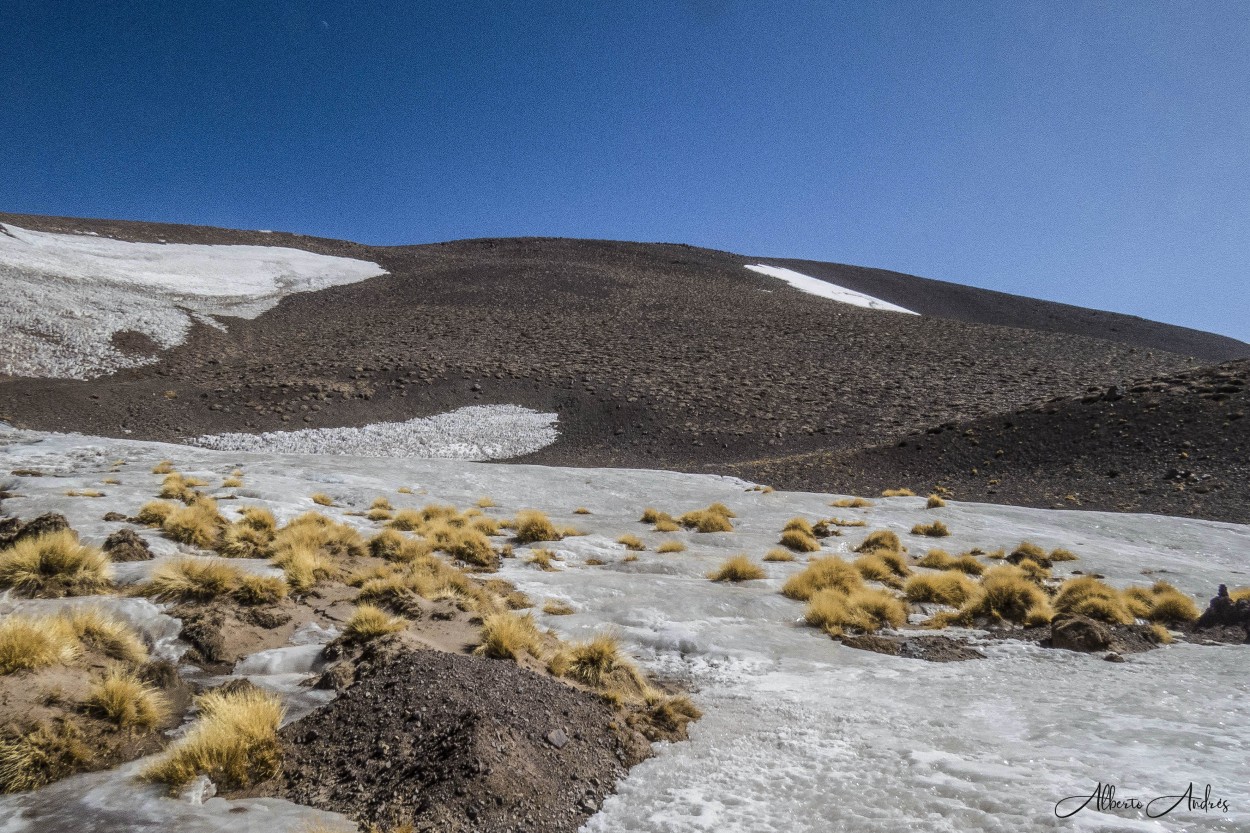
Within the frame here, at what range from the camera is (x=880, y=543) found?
42.1 ft

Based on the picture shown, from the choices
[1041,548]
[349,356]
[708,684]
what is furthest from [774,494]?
[349,356]

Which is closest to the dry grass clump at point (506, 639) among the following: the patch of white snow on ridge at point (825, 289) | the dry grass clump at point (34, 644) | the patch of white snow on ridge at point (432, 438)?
the dry grass clump at point (34, 644)

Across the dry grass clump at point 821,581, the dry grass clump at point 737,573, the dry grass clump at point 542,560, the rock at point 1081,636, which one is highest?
the rock at point 1081,636

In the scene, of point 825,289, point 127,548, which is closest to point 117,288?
point 127,548

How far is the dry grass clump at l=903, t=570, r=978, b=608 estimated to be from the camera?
31.5 feet

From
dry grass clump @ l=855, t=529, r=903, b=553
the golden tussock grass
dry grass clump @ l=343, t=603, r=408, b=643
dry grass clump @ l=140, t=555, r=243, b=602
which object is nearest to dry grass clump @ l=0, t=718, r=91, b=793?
dry grass clump @ l=343, t=603, r=408, b=643

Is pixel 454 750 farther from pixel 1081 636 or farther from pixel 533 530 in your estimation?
pixel 533 530

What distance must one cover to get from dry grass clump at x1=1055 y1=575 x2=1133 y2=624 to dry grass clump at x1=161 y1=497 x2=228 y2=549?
11.5 metres

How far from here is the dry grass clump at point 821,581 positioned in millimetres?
9516

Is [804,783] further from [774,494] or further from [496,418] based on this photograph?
[496,418]

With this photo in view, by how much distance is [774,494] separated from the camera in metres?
18.2

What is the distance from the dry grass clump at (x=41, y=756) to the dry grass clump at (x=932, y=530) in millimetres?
14210

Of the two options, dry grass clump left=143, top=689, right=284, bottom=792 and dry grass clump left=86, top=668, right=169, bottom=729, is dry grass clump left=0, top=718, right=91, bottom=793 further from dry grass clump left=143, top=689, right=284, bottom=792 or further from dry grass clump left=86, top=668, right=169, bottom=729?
dry grass clump left=143, top=689, right=284, bottom=792

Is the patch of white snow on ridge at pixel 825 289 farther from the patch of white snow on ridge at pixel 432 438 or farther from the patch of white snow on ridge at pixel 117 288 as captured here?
the patch of white snow on ridge at pixel 117 288
